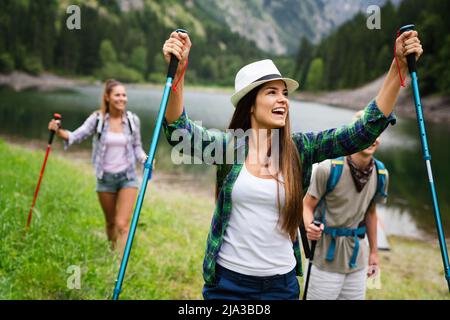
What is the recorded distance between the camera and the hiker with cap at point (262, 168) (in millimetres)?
2518

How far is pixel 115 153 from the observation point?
626 cm

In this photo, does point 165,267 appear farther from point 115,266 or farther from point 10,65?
point 10,65

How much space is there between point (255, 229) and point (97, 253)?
402cm

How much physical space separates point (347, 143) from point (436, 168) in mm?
22907

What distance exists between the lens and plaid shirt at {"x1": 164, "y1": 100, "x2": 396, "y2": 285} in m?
2.54

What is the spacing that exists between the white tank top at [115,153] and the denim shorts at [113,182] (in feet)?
0.23

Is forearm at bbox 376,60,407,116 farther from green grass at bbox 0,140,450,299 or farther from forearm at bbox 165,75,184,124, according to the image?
green grass at bbox 0,140,450,299

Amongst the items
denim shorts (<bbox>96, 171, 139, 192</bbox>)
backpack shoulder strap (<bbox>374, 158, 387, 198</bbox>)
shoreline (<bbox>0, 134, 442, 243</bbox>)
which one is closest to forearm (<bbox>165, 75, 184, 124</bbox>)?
backpack shoulder strap (<bbox>374, 158, 387, 198</bbox>)

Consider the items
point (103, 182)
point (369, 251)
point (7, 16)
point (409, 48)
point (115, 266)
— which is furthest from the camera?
point (7, 16)

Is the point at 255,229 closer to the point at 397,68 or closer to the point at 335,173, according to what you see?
the point at 397,68

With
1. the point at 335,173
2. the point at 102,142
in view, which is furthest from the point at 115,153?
the point at 335,173

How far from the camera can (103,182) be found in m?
6.18

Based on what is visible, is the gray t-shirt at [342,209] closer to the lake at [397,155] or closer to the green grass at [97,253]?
the green grass at [97,253]
